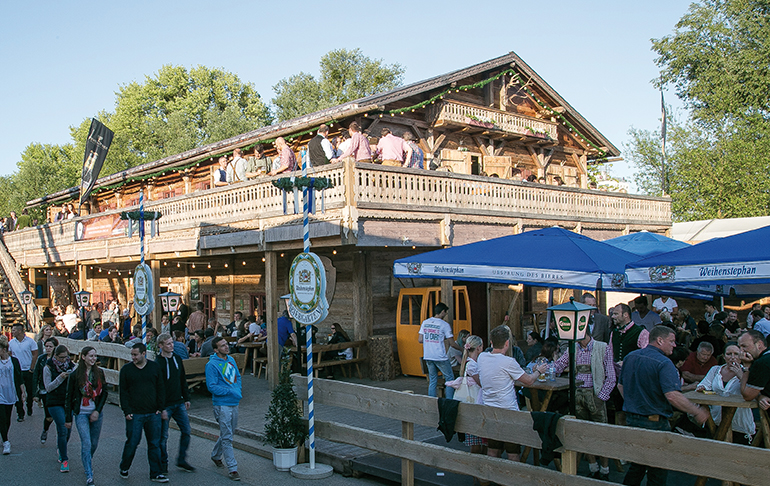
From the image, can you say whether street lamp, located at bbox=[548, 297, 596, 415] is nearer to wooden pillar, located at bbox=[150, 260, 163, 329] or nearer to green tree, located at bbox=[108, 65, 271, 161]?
wooden pillar, located at bbox=[150, 260, 163, 329]

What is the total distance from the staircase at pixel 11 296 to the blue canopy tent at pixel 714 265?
77.8ft

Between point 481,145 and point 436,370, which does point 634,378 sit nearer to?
point 436,370

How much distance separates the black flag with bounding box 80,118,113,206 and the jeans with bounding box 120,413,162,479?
15.0 meters

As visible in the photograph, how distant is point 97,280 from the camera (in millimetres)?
30375

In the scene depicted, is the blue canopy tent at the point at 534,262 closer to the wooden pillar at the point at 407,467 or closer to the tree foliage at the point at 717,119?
the wooden pillar at the point at 407,467

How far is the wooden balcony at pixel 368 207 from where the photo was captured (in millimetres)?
13203

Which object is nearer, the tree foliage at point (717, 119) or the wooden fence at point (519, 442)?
the wooden fence at point (519, 442)

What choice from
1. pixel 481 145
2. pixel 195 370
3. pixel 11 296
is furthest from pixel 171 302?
pixel 11 296

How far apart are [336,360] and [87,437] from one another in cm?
692

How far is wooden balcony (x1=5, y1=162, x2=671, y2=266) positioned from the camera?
13203 millimetres

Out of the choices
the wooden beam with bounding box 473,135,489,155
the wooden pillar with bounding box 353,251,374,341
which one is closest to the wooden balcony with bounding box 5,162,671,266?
the wooden pillar with bounding box 353,251,374,341

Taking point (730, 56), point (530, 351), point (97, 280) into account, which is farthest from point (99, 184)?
point (730, 56)

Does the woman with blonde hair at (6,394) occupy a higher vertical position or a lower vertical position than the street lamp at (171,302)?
lower

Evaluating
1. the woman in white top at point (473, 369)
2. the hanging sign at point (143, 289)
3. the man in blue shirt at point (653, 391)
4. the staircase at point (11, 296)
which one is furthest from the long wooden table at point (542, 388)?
the staircase at point (11, 296)
